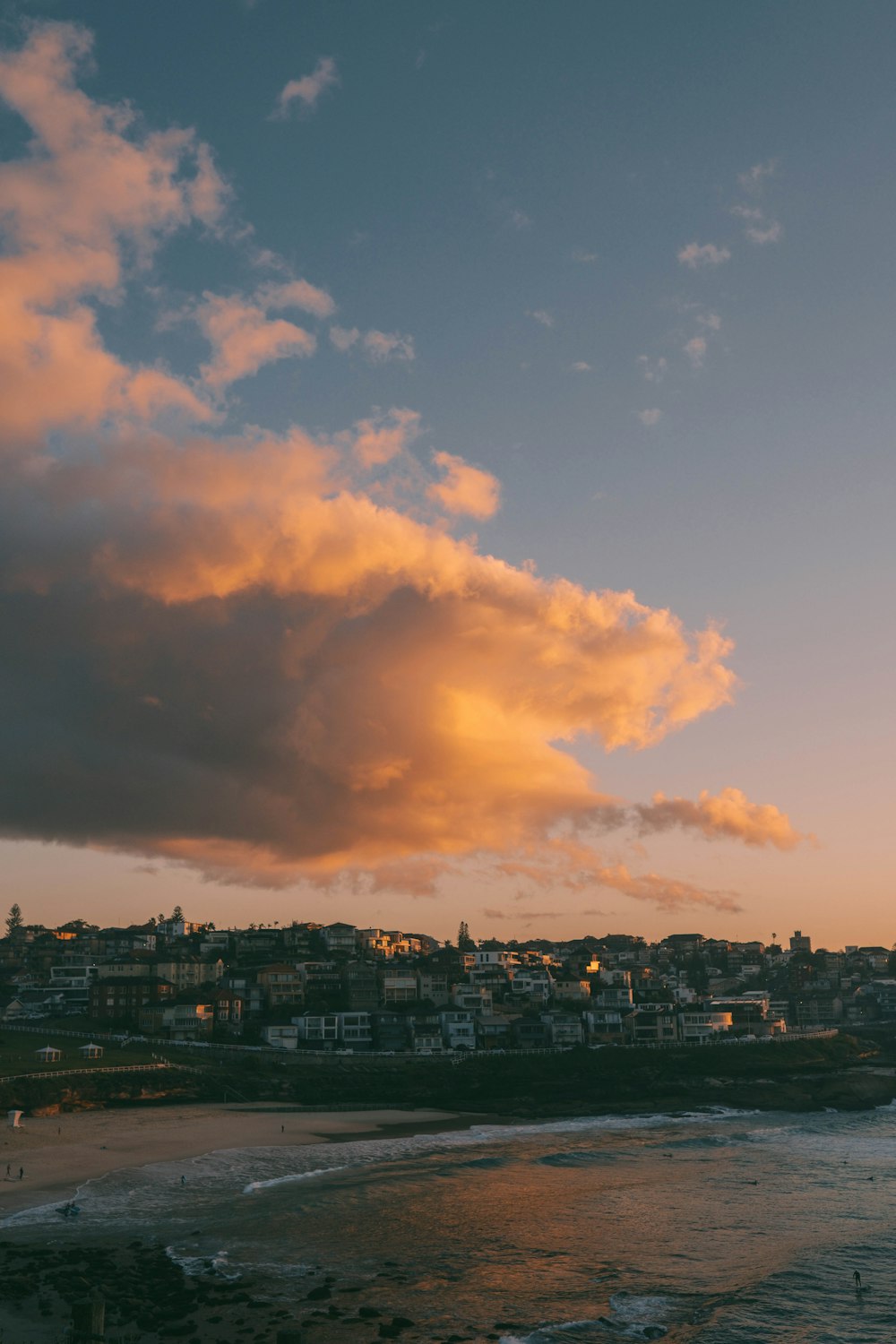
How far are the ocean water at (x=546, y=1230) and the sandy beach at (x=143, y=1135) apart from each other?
9.56 feet

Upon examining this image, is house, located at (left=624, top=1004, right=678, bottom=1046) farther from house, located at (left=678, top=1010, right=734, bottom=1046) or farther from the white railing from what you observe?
the white railing

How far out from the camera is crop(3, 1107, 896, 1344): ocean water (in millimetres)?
39656

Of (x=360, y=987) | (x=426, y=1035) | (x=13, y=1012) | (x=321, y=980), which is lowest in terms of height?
(x=426, y=1035)

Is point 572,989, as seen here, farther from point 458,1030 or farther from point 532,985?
point 458,1030

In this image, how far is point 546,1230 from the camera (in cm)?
5316

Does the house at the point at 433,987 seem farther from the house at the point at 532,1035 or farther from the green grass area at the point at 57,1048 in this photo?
the green grass area at the point at 57,1048

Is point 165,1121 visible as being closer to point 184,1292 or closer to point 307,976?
point 184,1292

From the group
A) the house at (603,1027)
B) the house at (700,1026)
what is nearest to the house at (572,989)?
the house at (603,1027)

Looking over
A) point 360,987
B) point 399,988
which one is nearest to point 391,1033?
point 360,987

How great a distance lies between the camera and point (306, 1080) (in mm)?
108375

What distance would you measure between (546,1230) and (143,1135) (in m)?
38.7

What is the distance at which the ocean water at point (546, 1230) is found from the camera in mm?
39656

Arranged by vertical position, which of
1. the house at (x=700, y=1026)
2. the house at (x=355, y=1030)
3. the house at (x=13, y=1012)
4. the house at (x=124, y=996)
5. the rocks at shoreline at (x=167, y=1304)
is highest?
the house at (x=124, y=996)

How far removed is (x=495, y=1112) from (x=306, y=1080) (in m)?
21.8
